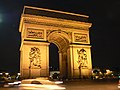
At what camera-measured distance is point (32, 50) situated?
2630 centimetres

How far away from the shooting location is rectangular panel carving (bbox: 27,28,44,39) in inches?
1050

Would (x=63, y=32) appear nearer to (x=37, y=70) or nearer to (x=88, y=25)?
(x=88, y=25)

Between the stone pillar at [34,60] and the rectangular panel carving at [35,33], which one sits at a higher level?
the rectangular panel carving at [35,33]

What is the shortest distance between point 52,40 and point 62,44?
1724 mm

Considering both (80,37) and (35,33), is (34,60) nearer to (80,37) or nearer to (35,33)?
(35,33)

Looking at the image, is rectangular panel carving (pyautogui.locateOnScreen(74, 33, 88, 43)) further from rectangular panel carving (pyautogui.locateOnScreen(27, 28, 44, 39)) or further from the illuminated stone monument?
rectangular panel carving (pyautogui.locateOnScreen(27, 28, 44, 39))

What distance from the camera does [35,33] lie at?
1063 inches

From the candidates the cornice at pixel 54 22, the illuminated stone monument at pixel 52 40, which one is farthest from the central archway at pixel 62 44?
the cornice at pixel 54 22

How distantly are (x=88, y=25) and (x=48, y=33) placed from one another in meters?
6.49

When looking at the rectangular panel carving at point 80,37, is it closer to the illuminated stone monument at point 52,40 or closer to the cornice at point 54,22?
the illuminated stone monument at point 52,40

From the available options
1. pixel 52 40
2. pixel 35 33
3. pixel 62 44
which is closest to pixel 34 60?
pixel 35 33

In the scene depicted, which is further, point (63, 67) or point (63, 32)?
point (63, 67)

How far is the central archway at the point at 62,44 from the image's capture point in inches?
1131

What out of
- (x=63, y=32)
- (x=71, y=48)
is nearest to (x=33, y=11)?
(x=63, y=32)
